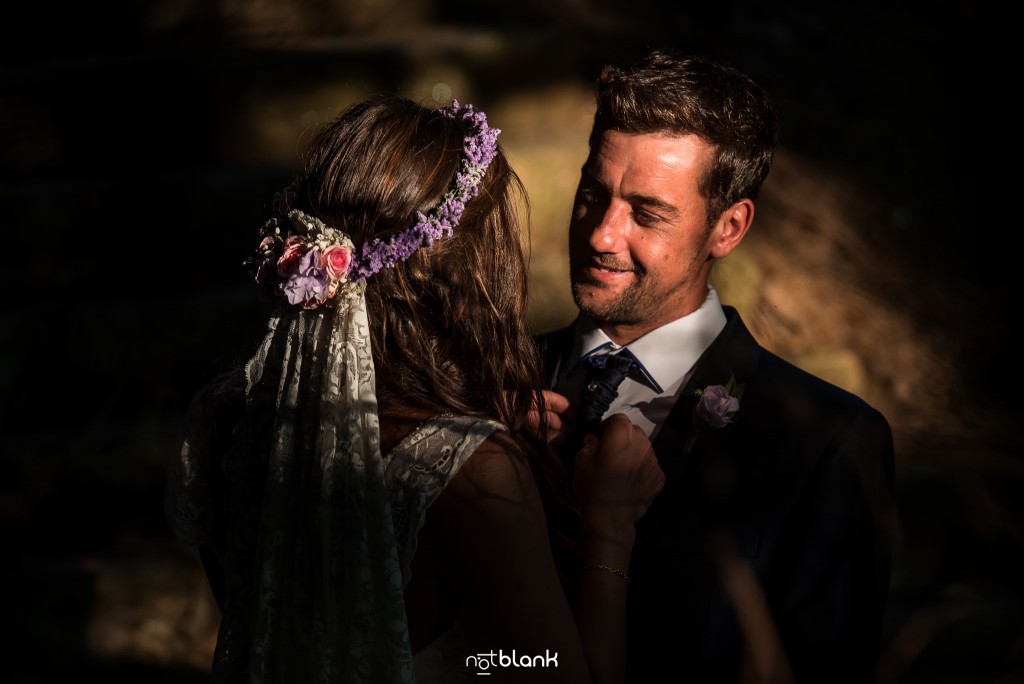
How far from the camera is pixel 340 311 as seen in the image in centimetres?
196

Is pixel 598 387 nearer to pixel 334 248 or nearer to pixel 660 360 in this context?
pixel 660 360

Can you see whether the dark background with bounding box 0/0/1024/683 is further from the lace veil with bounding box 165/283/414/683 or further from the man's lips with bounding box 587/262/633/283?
the lace veil with bounding box 165/283/414/683

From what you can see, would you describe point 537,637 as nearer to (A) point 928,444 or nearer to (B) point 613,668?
(B) point 613,668

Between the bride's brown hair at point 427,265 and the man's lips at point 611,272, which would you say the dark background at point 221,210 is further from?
the bride's brown hair at point 427,265

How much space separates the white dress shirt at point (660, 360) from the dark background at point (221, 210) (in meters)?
1.87

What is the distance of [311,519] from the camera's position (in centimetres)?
194

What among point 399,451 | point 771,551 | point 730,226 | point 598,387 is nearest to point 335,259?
point 399,451

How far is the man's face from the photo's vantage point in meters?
2.63

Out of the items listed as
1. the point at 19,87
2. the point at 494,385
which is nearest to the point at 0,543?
the point at 19,87

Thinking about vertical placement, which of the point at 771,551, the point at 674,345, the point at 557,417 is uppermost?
the point at 674,345

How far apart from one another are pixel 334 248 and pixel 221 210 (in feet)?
11.6

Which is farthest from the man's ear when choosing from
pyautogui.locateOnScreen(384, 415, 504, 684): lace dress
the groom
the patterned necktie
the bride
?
pyautogui.locateOnScreen(384, 415, 504, 684): lace dress

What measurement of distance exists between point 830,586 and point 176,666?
10.1ft

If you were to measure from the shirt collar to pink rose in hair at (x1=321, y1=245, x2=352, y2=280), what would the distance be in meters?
1.05
